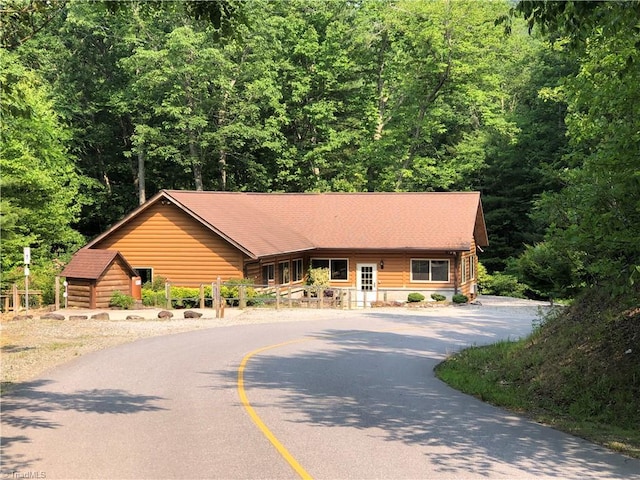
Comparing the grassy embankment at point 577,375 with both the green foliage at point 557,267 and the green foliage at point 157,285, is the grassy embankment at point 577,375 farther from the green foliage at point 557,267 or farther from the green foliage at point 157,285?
the green foliage at point 157,285

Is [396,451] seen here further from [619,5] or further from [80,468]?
[619,5]

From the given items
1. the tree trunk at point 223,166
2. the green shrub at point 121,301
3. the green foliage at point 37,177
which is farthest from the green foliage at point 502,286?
the green foliage at point 37,177

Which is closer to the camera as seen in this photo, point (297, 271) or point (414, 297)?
point (414, 297)

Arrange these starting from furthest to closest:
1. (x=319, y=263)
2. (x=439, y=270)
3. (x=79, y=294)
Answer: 1. (x=319, y=263)
2. (x=439, y=270)
3. (x=79, y=294)

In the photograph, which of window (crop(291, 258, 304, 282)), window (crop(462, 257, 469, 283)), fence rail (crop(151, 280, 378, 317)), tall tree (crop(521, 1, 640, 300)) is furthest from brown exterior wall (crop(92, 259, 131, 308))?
tall tree (crop(521, 1, 640, 300))

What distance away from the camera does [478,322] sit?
28.4 metres

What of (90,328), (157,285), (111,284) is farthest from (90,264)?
(90,328)

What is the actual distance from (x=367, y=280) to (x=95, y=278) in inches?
616

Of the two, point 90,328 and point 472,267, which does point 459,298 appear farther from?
point 90,328

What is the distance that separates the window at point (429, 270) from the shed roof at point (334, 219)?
124cm

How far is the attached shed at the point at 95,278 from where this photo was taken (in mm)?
31344

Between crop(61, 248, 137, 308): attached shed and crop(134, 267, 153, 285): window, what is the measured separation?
3.75 m

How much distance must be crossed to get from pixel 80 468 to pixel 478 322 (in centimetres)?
2244

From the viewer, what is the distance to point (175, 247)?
118 ft
